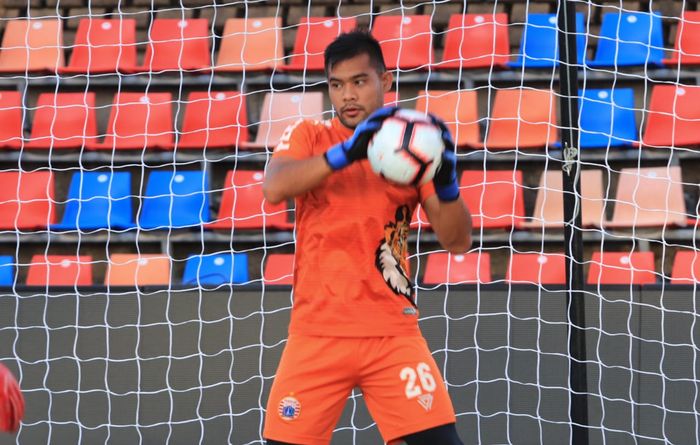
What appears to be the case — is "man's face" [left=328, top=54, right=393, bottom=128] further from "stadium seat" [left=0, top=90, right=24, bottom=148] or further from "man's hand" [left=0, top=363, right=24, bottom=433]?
"stadium seat" [left=0, top=90, right=24, bottom=148]

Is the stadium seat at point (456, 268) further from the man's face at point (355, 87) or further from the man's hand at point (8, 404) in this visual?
A: the man's hand at point (8, 404)

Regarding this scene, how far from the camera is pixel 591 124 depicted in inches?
264

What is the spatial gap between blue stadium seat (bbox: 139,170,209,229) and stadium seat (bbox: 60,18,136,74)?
925 mm

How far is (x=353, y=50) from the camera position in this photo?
2.99 m

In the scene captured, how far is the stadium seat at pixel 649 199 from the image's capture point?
6195 millimetres

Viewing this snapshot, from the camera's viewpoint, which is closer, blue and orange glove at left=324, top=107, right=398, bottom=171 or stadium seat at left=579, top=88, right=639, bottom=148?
blue and orange glove at left=324, top=107, right=398, bottom=171

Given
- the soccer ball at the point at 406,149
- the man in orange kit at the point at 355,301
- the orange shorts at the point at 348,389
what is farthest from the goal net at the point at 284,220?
the soccer ball at the point at 406,149

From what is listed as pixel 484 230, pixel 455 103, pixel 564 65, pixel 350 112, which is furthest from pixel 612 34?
pixel 350 112

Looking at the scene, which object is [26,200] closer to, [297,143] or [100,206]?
[100,206]

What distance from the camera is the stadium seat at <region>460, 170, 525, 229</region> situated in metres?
6.11

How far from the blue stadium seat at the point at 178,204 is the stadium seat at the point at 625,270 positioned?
2311mm

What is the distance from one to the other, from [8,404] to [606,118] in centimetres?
501

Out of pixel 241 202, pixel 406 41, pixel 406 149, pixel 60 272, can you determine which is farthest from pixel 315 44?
pixel 406 149

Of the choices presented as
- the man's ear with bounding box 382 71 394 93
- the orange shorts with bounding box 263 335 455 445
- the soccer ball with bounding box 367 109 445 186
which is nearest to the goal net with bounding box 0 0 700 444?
the man's ear with bounding box 382 71 394 93
